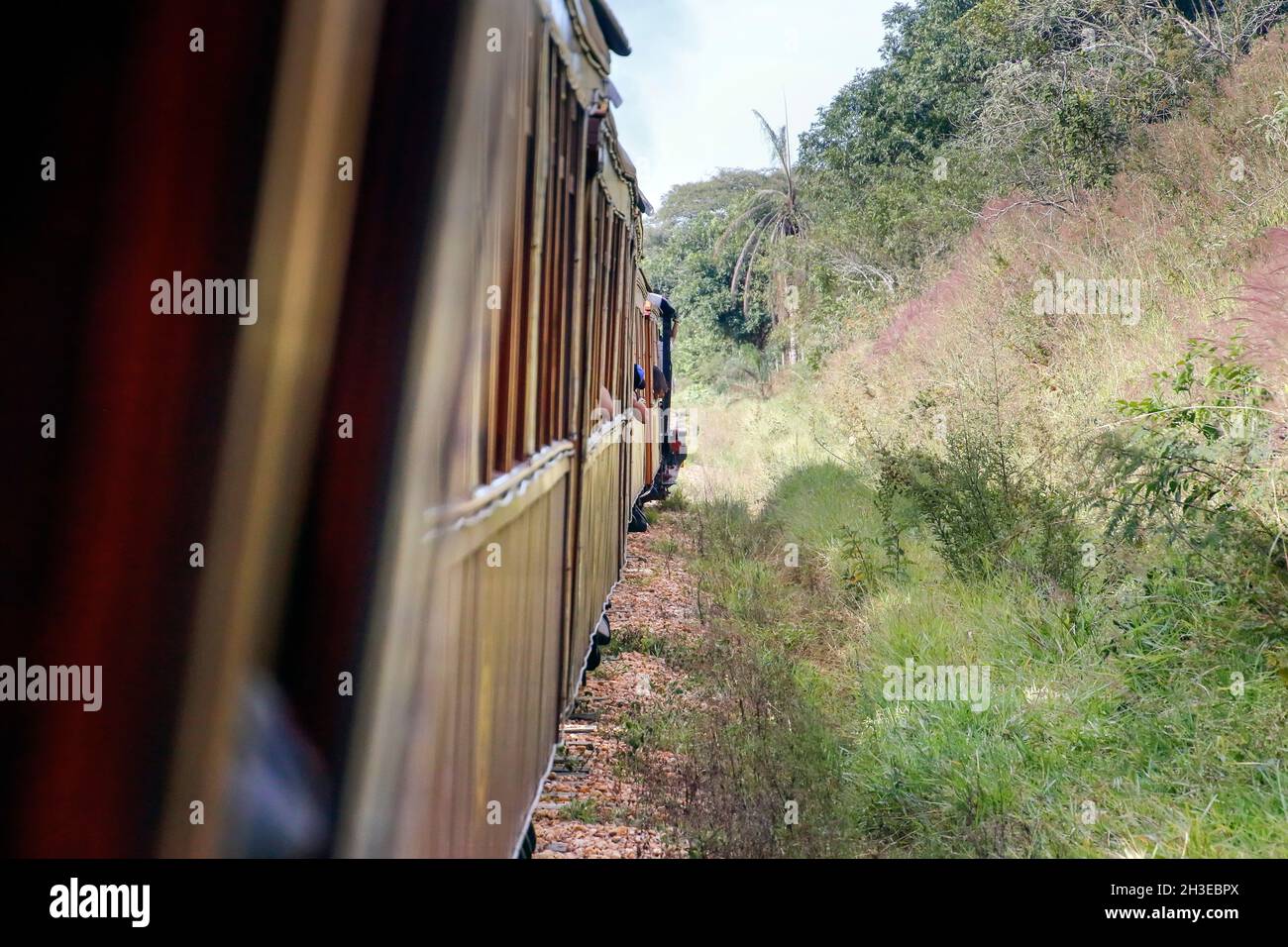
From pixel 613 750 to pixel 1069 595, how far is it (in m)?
2.55

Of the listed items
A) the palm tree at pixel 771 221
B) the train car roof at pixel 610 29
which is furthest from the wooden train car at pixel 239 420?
the palm tree at pixel 771 221

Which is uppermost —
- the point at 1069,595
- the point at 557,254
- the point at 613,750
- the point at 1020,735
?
the point at 557,254

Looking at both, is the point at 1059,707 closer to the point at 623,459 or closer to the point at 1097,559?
the point at 1097,559

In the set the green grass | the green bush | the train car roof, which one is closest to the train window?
the train car roof

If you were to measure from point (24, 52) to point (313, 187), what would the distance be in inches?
18.8

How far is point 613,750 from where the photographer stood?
530 cm

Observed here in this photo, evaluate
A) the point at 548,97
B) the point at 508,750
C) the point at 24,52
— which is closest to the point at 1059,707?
the point at 508,750

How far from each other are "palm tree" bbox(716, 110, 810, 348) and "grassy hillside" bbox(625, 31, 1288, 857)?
60.8 feet

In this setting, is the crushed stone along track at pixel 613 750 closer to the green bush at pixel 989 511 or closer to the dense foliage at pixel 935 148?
the green bush at pixel 989 511

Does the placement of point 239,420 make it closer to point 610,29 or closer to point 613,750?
point 610,29

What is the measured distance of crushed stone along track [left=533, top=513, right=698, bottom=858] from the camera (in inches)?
163

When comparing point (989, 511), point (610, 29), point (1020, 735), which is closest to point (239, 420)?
point (610, 29)

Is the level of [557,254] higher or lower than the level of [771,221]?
lower

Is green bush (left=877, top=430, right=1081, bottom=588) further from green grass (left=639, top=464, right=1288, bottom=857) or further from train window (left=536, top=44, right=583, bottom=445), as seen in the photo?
train window (left=536, top=44, right=583, bottom=445)
